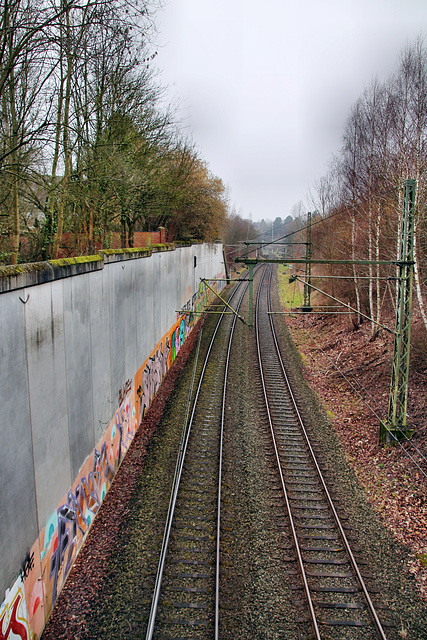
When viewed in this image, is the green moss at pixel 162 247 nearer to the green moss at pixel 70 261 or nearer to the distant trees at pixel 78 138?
the distant trees at pixel 78 138

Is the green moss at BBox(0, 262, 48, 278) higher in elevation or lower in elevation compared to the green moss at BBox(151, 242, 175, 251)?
lower

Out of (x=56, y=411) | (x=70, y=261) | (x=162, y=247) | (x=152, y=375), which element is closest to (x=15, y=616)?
(x=56, y=411)

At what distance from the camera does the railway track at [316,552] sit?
667cm

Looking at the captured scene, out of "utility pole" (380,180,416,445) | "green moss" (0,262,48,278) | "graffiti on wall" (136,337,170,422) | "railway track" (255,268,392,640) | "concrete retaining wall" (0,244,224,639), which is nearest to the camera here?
"green moss" (0,262,48,278)

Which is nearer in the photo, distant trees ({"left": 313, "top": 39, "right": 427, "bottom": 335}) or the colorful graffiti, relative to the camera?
A: the colorful graffiti

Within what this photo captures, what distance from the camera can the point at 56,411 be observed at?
6598 millimetres

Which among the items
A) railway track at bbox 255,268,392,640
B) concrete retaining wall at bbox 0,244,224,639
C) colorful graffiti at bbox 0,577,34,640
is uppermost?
concrete retaining wall at bbox 0,244,224,639

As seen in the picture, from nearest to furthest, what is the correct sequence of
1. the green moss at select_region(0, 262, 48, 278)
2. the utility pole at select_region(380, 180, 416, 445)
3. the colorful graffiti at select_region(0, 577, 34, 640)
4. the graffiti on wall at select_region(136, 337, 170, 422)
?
the colorful graffiti at select_region(0, 577, 34, 640), the green moss at select_region(0, 262, 48, 278), the utility pole at select_region(380, 180, 416, 445), the graffiti on wall at select_region(136, 337, 170, 422)

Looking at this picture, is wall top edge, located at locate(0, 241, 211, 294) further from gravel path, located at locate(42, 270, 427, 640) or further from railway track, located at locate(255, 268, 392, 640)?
railway track, located at locate(255, 268, 392, 640)

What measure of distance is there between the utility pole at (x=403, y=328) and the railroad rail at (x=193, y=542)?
495 cm

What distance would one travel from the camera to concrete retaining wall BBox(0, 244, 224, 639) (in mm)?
5113

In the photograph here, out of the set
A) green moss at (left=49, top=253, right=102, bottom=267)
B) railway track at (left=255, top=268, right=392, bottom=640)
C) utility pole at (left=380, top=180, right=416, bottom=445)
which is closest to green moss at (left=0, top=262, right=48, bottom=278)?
green moss at (left=49, top=253, right=102, bottom=267)

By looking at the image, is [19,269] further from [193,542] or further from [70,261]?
[193,542]

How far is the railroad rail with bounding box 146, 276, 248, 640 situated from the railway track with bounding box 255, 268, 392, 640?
1490mm
